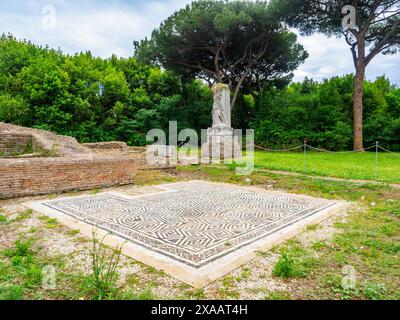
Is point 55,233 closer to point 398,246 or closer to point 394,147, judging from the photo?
point 398,246

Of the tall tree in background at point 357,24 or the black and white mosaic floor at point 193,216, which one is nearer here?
the black and white mosaic floor at point 193,216

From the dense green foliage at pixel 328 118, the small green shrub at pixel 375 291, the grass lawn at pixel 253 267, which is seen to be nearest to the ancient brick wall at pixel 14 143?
the grass lawn at pixel 253 267

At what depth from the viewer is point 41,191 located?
6.90 m

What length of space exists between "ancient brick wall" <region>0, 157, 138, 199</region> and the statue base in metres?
5.71

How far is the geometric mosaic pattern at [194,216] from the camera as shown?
374cm

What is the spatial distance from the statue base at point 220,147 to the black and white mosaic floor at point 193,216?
678cm

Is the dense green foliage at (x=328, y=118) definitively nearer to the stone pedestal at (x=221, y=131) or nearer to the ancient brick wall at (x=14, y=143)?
the stone pedestal at (x=221, y=131)

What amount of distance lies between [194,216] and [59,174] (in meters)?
4.16

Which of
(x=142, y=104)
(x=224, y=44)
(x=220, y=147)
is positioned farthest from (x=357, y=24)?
(x=142, y=104)

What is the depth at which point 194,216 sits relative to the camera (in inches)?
202

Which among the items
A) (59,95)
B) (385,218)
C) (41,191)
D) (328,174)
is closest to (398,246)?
(385,218)

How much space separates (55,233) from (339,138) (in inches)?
761

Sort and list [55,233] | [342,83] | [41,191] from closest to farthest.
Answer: [55,233] → [41,191] → [342,83]

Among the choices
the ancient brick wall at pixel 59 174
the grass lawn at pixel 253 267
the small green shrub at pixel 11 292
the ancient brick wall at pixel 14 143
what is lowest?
the grass lawn at pixel 253 267
